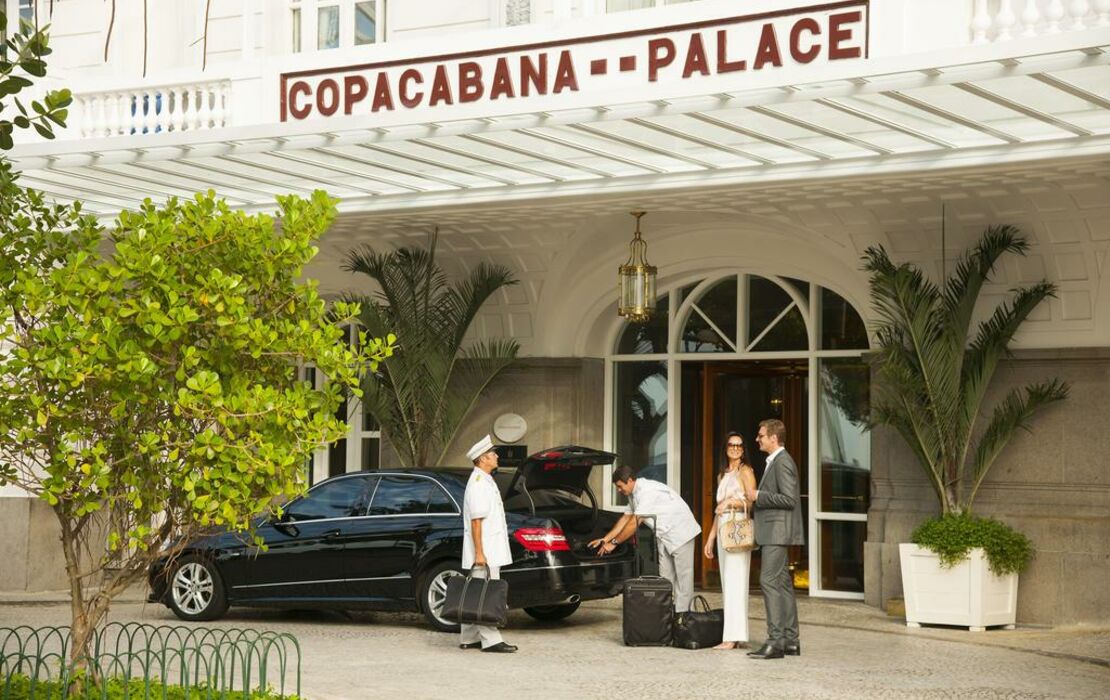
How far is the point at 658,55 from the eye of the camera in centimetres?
1430

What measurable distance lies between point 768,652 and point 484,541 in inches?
91.4

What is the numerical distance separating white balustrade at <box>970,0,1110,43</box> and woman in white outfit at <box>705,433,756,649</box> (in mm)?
3647

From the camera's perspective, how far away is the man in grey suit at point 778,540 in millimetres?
12258

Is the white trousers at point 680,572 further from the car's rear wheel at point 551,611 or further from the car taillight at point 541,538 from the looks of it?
the car's rear wheel at point 551,611

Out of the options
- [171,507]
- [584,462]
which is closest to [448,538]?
[584,462]

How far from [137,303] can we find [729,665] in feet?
18.3

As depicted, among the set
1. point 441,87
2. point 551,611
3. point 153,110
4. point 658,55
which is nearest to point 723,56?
point 658,55

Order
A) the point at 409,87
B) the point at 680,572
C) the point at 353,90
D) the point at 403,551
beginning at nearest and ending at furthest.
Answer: the point at 680,572 < the point at 403,551 < the point at 409,87 < the point at 353,90

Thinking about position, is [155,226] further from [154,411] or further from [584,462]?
[584,462]

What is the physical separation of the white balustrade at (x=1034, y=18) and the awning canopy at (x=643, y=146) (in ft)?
1.78

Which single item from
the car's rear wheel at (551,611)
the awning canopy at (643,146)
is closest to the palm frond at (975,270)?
the awning canopy at (643,146)

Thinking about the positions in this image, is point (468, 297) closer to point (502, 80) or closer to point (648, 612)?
point (502, 80)

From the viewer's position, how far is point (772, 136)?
13.3m

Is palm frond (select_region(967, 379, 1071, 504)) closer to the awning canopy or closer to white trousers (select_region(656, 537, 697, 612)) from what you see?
the awning canopy
